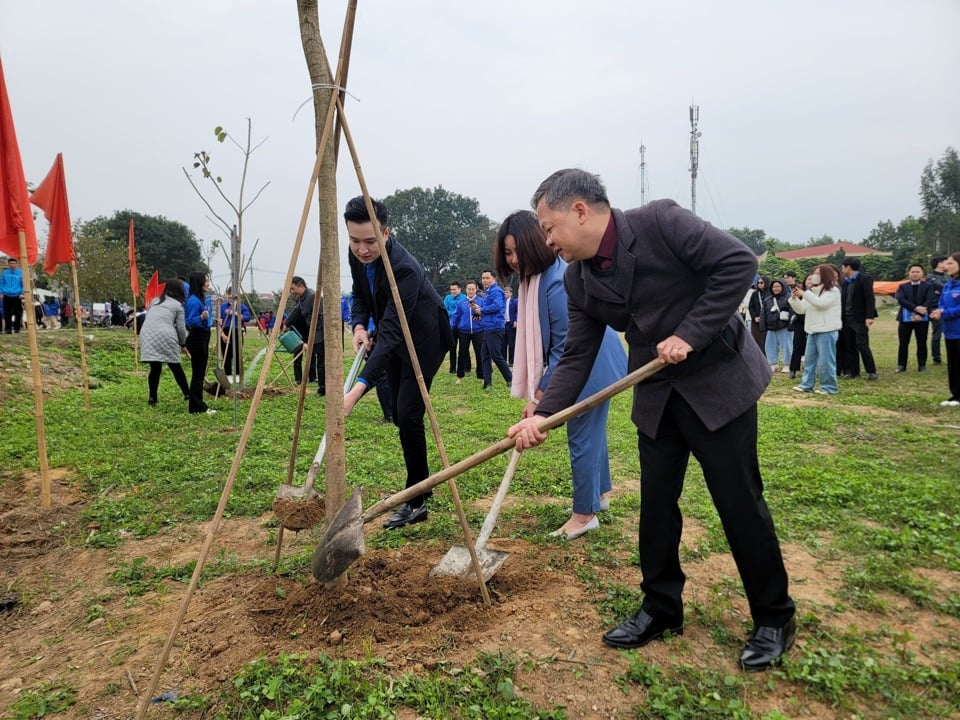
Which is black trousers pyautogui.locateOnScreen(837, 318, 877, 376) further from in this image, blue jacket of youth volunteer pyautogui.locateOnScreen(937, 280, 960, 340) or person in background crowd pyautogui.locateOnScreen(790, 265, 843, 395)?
blue jacket of youth volunteer pyautogui.locateOnScreen(937, 280, 960, 340)

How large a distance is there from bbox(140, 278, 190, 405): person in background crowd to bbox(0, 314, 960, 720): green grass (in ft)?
2.46

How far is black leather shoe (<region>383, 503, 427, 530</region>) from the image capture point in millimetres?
3682

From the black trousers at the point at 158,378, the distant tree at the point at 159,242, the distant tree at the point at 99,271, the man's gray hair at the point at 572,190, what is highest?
the distant tree at the point at 159,242

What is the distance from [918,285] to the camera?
9.76 metres

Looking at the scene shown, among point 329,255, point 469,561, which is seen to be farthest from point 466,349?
→ point 329,255

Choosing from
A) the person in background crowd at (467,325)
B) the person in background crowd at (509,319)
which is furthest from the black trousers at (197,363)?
the person in background crowd at (509,319)

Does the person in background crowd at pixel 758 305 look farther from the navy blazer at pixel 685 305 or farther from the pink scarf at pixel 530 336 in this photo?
the navy blazer at pixel 685 305

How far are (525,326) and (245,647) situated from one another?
217 cm

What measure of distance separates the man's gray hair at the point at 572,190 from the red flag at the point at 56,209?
566cm

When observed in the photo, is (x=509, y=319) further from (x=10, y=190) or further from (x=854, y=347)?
(x=10, y=190)

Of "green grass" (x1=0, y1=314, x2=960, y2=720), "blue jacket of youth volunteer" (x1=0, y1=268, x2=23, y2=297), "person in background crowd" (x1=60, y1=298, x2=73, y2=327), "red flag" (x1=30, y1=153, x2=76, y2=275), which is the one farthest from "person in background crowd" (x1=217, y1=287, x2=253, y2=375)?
"person in background crowd" (x1=60, y1=298, x2=73, y2=327)

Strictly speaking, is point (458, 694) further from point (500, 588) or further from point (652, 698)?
point (500, 588)

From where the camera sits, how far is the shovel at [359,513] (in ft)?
7.66

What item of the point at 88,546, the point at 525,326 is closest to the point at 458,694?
the point at 525,326
